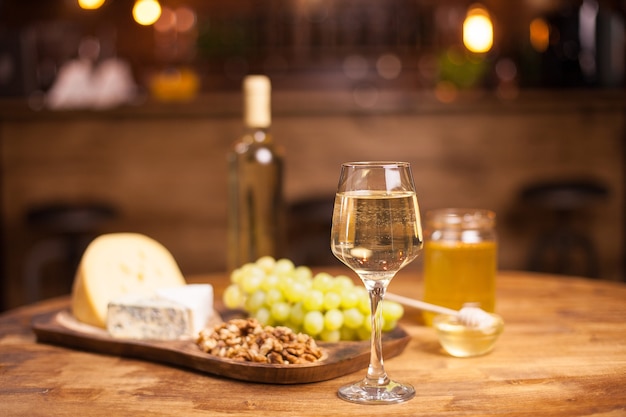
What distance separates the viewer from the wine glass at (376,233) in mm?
1033

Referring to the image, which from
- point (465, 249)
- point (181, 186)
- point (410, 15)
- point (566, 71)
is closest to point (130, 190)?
point (181, 186)

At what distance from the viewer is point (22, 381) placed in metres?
1.13

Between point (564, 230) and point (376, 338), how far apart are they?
3004mm

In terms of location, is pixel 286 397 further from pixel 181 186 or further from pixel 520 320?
pixel 181 186

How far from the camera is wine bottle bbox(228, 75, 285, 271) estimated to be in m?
1.60

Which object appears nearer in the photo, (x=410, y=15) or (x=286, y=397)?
(x=286, y=397)

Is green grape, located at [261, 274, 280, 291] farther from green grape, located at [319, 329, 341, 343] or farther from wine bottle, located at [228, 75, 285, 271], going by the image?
wine bottle, located at [228, 75, 285, 271]

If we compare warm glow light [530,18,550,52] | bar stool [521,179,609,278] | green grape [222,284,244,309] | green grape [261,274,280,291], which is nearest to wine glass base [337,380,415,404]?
green grape [261,274,280,291]

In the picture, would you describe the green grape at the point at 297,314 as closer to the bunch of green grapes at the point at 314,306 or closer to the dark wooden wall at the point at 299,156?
the bunch of green grapes at the point at 314,306

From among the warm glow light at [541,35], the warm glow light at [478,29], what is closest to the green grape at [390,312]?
the warm glow light at [541,35]

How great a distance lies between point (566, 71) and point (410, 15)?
3104 millimetres

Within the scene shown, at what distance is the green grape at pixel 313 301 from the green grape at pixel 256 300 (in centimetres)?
10

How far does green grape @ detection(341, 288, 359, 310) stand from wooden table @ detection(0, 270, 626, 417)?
0.11 metres

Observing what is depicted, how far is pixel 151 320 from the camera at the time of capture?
1.29m
